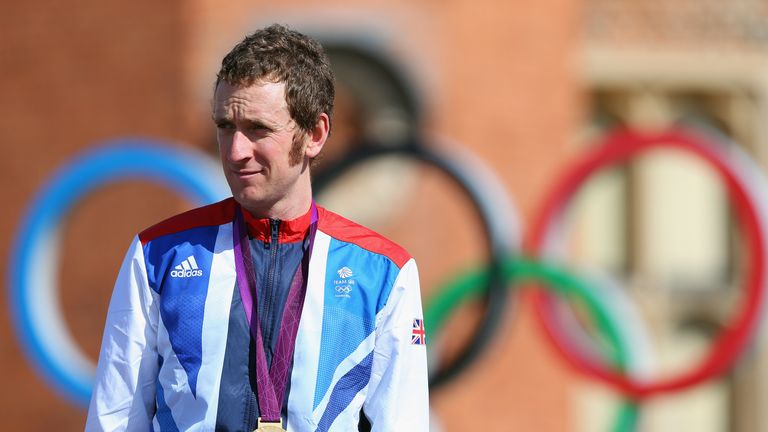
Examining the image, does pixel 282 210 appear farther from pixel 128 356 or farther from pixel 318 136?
pixel 128 356

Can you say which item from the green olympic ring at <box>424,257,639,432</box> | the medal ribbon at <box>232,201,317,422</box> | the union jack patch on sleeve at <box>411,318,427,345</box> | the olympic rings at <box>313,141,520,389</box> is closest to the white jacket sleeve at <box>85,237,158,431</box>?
the medal ribbon at <box>232,201,317,422</box>

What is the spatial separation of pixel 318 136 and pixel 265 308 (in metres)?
0.32

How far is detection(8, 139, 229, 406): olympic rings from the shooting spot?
8180mm

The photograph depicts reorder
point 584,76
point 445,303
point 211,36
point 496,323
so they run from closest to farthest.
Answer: point 496,323
point 445,303
point 211,36
point 584,76

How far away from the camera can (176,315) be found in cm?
236

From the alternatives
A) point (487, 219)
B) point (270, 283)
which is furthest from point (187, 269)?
point (487, 219)

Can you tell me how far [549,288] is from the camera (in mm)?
8625

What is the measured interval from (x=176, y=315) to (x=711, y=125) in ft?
39.5

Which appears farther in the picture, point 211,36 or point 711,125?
point 711,125

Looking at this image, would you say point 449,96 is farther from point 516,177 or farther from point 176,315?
point 176,315

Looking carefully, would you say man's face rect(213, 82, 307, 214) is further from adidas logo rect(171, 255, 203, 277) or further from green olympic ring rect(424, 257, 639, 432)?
green olympic ring rect(424, 257, 639, 432)

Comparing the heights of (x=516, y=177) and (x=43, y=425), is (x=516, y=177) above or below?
above

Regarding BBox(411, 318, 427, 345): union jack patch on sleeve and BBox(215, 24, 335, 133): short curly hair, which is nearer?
BBox(215, 24, 335, 133): short curly hair

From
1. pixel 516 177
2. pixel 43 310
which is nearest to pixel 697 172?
pixel 516 177
